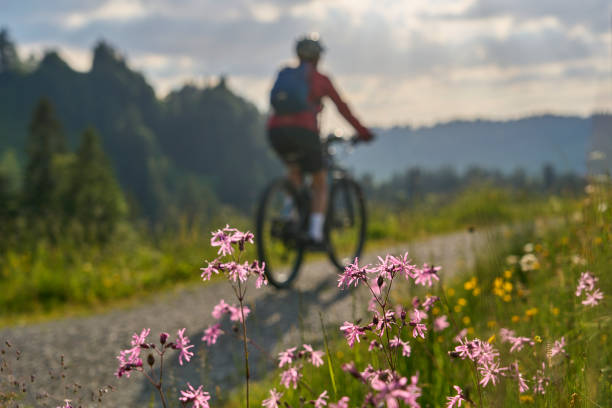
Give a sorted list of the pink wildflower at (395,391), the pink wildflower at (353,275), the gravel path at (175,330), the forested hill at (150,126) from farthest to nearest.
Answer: the forested hill at (150,126)
the gravel path at (175,330)
the pink wildflower at (353,275)
the pink wildflower at (395,391)

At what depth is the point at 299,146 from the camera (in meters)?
5.54

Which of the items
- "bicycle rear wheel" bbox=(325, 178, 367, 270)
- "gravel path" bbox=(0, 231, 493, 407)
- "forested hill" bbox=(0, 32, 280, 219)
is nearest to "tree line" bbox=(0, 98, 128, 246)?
"bicycle rear wheel" bbox=(325, 178, 367, 270)

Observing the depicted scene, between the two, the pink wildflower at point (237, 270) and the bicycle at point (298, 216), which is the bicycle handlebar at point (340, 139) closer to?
the bicycle at point (298, 216)

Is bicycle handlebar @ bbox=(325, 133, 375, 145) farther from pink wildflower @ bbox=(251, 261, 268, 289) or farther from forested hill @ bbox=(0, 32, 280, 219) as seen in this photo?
forested hill @ bbox=(0, 32, 280, 219)

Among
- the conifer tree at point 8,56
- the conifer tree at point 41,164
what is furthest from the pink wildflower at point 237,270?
the conifer tree at point 8,56

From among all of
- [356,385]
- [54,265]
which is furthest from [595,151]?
[54,265]

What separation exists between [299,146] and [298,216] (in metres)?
0.80

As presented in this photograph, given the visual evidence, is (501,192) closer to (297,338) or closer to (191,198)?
(297,338)

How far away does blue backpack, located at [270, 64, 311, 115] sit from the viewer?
5.28 meters

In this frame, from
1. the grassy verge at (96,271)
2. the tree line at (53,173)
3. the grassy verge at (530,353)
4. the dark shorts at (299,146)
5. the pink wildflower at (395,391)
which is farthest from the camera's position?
the tree line at (53,173)

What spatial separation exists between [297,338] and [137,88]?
5858 inches

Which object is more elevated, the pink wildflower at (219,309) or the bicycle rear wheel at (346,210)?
the bicycle rear wheel at (346,210)

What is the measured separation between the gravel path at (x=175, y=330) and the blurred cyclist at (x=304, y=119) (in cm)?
106

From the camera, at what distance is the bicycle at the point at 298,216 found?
211 inches
